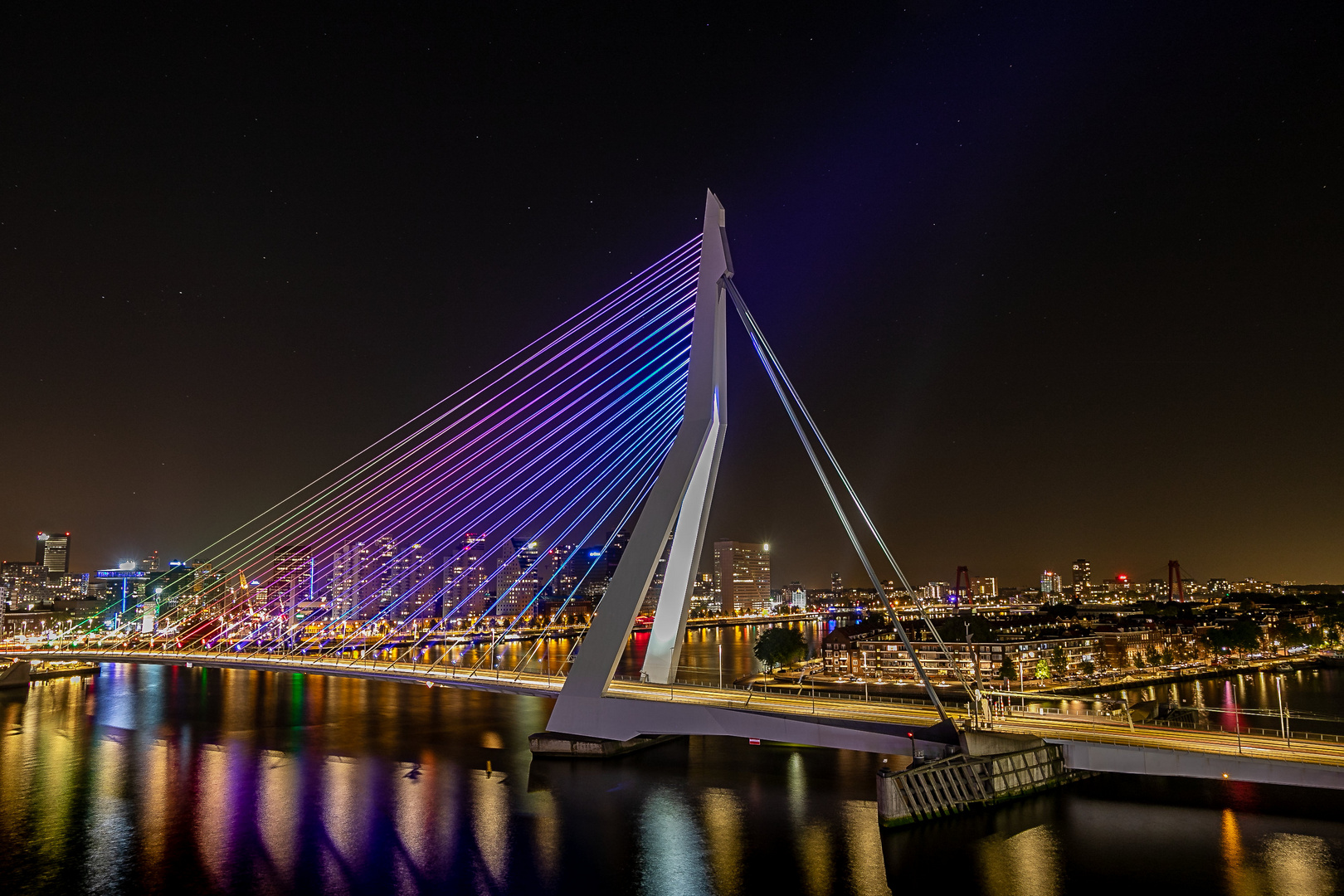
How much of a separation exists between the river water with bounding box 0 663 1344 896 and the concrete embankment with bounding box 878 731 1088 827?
217mm

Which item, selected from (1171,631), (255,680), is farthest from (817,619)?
(255,680)

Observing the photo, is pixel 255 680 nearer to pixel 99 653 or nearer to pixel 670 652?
pixel 99 653

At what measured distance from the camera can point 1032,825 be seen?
11219 mm

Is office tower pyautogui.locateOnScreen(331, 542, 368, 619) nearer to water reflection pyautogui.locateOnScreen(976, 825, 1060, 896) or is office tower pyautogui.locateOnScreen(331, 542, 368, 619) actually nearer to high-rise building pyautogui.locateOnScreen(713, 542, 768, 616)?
water reflection pyautogui.locateOnScreen(976, 825, 1060, 896)

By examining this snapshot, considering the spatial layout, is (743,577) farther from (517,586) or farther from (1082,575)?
(1082,575)

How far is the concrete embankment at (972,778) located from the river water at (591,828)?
22 cm

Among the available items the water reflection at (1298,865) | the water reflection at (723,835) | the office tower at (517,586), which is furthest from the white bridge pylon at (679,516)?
the office tower at (517,586)

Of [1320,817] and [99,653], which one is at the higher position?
[99,653]

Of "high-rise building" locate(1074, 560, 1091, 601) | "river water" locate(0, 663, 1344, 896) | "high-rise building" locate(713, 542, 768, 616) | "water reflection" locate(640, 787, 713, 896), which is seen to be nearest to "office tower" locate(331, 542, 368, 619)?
"river water" locate(0, 663, 1344, 896)

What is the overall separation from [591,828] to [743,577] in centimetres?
10837

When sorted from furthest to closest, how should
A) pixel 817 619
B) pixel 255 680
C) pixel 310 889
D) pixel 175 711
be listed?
pixel 817 619 < pixel 255 680 < pixel 175 711 < pixel 310 889

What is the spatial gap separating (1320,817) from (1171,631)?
36362 mm

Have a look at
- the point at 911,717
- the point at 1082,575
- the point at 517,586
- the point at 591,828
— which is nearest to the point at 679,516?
the point at 911,717

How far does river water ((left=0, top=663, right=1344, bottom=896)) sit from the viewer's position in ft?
31.4
